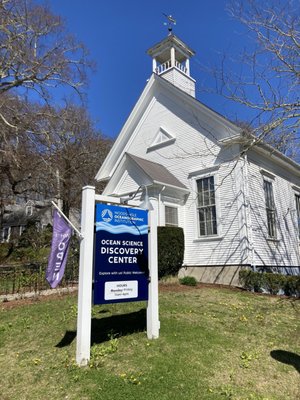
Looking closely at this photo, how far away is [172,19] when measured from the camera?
19.7m

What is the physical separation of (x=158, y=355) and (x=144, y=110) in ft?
46.8

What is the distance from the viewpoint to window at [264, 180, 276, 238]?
47.9ft

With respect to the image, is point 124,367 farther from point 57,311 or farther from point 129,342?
point 57,311

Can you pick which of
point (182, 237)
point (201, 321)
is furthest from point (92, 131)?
A: point (201, 321)

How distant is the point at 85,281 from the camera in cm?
493

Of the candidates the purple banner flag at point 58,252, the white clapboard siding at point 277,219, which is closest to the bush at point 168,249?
the white clapboard siding at point 277,219

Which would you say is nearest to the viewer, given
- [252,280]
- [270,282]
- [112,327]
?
[112,327]

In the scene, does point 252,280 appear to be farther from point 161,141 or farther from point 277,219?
point 161,141

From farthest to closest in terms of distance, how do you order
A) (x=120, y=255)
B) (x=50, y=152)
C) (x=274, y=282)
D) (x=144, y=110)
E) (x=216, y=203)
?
(x=50, y=152), (x=144, y=110), (x=216, y=203), (x=274, y=282), (x=120, y=255)

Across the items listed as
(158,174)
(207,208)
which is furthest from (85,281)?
(207,208)

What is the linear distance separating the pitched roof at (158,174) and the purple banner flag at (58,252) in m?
7.85

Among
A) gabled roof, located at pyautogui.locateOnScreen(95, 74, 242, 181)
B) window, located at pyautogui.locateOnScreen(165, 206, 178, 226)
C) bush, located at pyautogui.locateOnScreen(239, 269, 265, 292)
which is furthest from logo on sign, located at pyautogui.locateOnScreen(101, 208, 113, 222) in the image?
gabled roof, located at pyautogui.locateOnScreen(95, 74, 242, 181)

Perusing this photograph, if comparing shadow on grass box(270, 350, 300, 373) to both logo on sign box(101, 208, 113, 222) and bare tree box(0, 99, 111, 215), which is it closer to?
logo on sign box(101, 208, 113, 222)

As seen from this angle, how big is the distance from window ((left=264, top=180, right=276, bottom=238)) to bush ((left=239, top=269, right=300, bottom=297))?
3401 millimetres
